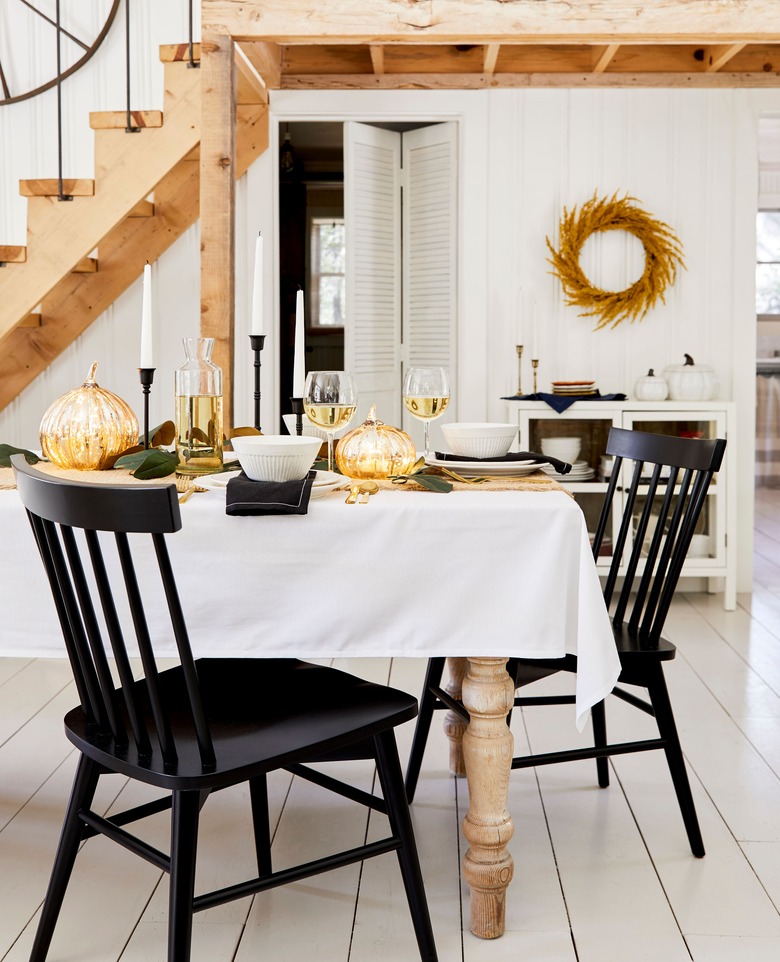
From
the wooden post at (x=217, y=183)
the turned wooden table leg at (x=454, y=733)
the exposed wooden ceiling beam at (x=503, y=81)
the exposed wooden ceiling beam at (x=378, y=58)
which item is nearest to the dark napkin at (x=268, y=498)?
the turned wooden table leg at (x=454, y=733)

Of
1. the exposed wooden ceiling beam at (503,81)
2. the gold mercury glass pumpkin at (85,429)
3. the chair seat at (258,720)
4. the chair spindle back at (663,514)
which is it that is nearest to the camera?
the chair seat at (258,720)

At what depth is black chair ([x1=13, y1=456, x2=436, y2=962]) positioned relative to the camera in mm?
1410

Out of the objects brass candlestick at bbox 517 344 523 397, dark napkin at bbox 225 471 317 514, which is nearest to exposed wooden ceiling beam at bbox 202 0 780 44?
brass candlestick at bbox 517 344 523 397

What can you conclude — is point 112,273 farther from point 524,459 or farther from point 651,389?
point 524,459

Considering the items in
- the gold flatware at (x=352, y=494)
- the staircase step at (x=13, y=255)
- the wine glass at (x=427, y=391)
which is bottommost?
the gold flatware at (x=352, y=494)

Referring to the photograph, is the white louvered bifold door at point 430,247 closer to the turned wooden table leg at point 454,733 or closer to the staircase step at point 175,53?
Answer: the staircase step at point 175,53

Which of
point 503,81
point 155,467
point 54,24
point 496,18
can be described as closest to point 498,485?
point 155,467

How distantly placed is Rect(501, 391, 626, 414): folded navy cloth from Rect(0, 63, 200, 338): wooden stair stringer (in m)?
1.90

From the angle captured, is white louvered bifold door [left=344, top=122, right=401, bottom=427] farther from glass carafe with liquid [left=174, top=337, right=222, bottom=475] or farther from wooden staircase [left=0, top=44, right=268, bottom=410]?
glass carafe with liquid [left=174, top=337, right=222, bottom=475]

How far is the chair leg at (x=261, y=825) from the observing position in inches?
79.4

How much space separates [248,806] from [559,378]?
3.11 metres

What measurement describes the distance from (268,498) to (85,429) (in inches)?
21.9

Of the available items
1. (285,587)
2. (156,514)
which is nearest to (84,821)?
(285,587)

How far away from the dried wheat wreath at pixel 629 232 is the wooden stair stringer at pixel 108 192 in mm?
1937
